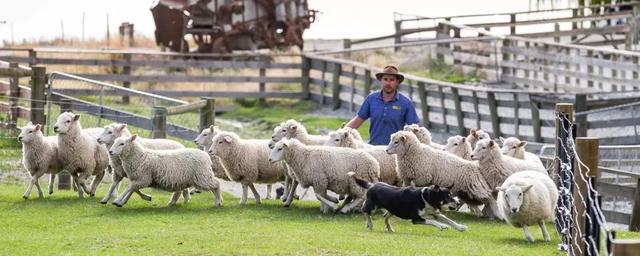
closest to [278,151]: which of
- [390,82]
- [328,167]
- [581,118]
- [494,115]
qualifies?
[328,167]

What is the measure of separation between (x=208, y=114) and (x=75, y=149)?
11.8ft

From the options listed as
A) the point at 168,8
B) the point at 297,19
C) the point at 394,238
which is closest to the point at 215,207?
the point at 394,238

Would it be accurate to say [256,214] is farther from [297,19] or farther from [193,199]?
[297,19]

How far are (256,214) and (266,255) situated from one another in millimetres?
3799

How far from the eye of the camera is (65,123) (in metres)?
17.5

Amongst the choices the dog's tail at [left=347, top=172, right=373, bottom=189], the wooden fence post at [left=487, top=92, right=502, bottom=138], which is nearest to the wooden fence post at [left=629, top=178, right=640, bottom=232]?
the dog's tail at [left=347, top=172, right=373, bottom=189]

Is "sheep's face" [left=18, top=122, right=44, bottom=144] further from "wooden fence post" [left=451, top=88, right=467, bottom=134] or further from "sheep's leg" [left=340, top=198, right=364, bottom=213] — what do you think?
"wooden fence post" [left=451, top=88, right=467, bottom=134]

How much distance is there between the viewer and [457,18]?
46.7 m

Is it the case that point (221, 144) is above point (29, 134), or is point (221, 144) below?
below

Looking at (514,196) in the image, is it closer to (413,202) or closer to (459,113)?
(413,202)

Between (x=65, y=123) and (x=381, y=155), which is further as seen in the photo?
(x=65, y=123)

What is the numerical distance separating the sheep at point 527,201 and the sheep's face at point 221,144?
440cm

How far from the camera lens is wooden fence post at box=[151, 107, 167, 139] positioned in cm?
1981

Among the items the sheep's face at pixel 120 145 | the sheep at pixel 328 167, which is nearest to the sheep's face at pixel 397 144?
the sheep at pixel 328 167
